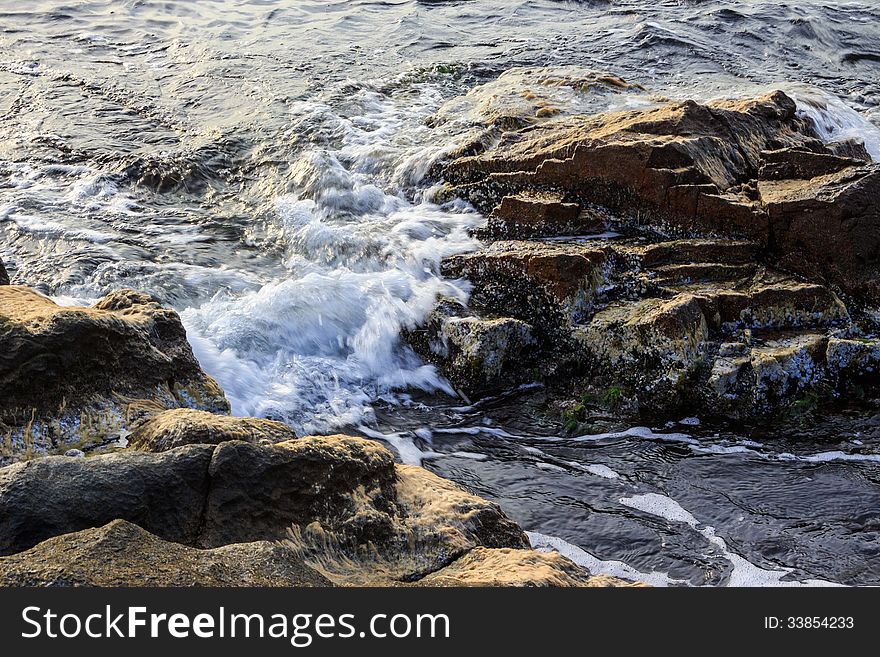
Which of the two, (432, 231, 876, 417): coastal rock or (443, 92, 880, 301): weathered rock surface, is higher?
(443, 92, 880, 301): weathered rock surface

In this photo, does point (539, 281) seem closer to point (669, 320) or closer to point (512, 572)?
point (669, 320)

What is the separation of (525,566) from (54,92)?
12153 mm

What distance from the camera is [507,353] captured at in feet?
23.8

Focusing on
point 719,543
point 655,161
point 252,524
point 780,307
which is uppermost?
point 655,161

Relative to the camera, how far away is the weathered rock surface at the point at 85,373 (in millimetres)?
4668

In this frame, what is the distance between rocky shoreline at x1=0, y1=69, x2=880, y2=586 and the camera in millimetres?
3627

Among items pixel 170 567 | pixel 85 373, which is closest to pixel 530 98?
pixel 85 373

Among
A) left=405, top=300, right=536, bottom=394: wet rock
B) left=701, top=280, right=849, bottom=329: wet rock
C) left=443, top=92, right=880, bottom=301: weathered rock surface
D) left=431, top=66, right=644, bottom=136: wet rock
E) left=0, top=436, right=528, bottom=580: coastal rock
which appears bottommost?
left=405, top=300, right=536, bottom=394: wet rock

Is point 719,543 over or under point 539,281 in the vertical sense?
under

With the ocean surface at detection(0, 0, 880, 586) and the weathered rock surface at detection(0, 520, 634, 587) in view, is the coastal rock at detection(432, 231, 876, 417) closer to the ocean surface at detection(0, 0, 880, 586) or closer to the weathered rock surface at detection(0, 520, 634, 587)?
the ocean surface at detection(0, 0, 880, 586)

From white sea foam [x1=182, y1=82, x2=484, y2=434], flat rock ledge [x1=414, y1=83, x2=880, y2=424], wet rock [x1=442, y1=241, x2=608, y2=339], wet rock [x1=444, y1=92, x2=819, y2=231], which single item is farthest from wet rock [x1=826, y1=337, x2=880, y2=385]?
white sea foam [x1=182, y1=82, x2=484, y2=434]

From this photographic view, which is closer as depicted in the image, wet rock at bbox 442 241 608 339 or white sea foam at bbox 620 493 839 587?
white sea foam at bbox 620 493 839 587

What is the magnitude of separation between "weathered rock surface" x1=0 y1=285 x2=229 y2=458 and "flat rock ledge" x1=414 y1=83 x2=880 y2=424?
258 centimetres

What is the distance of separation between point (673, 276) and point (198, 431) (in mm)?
4841
